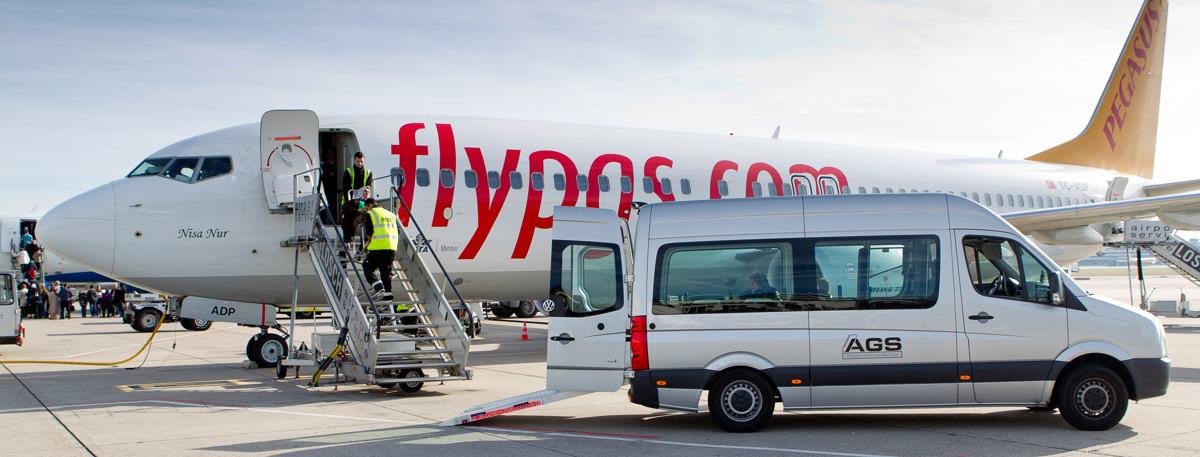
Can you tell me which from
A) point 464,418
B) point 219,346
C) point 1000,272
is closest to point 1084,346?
point 1000,272

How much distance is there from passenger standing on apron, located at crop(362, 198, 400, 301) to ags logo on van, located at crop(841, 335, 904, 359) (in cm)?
607

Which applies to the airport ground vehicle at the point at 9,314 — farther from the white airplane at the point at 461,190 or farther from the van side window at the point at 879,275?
the van side window at the point at 879,275

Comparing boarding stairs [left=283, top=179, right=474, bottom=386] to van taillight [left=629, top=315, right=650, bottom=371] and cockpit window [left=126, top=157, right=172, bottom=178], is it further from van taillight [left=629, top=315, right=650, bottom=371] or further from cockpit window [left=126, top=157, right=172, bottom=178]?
van taillight [left=629, top=315, right=650, bottom=371]

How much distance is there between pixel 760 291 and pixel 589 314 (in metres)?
1.60

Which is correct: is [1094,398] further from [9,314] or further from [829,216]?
[9,314]

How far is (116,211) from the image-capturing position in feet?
39.7

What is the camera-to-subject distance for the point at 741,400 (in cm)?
802

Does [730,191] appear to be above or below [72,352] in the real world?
above

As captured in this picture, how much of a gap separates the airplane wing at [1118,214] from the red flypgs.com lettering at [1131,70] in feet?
28.5

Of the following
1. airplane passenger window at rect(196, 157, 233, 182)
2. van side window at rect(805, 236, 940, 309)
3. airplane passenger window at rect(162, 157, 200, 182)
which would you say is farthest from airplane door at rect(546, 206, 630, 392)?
airplane passenger window at rect(162, 157, 200, 182)

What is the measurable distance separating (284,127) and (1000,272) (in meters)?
9.35

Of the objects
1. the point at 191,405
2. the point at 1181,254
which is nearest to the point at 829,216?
the point at 191,405

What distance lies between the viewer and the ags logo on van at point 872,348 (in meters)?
7.93

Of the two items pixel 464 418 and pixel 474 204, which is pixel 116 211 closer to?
pixel 474 204
